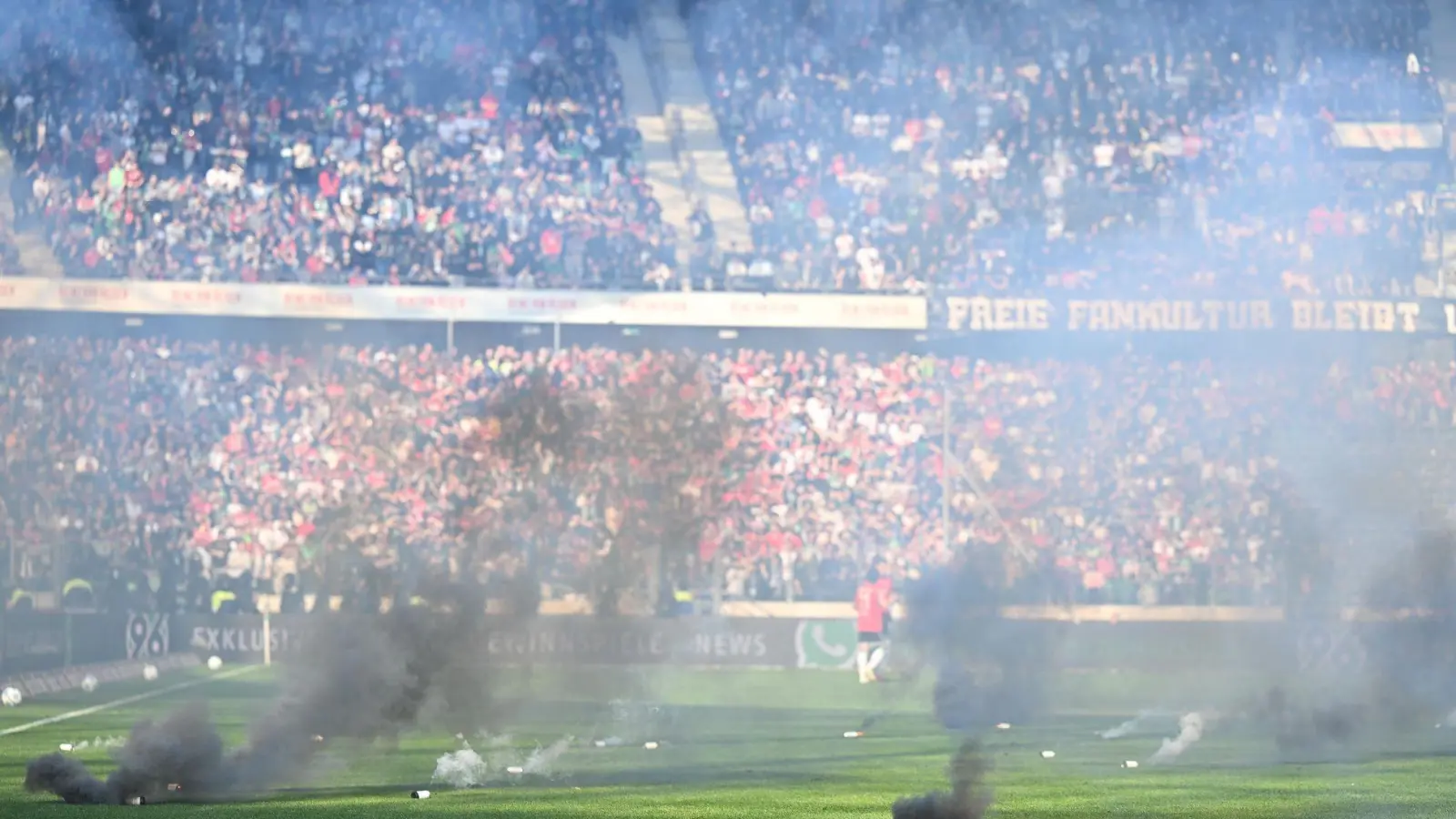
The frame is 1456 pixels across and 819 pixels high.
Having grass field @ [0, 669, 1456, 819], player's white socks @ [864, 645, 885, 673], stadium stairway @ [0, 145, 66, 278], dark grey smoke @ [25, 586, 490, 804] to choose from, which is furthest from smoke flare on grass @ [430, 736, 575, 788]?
stadium stairway @ [0, 145, 66, 278]

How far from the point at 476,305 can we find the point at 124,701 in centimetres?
811

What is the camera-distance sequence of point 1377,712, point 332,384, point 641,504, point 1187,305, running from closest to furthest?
point 1377,712
point 641,504
point 1187,305
point 332,384

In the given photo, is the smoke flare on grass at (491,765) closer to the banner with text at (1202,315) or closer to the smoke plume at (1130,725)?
the smoke plume at (1130,725)

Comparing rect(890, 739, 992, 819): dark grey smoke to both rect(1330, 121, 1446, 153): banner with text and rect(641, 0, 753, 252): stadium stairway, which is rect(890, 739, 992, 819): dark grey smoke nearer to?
rect(641, 0, 753, 252): stadium stairway

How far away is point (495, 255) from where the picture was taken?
91.2ft

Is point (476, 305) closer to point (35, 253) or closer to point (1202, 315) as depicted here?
point (35, 253)

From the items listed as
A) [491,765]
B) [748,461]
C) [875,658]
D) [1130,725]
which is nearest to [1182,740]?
[1130,725]

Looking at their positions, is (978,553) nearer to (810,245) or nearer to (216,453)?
(810,245)

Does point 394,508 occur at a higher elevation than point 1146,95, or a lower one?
lower

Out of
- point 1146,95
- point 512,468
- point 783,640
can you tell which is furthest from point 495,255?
point 1146,95

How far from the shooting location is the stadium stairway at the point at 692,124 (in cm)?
2511

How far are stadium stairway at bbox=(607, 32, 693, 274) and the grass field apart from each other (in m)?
7.71

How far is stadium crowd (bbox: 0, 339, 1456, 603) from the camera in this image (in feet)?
82.8

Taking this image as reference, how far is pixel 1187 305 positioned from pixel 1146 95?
287 cm
